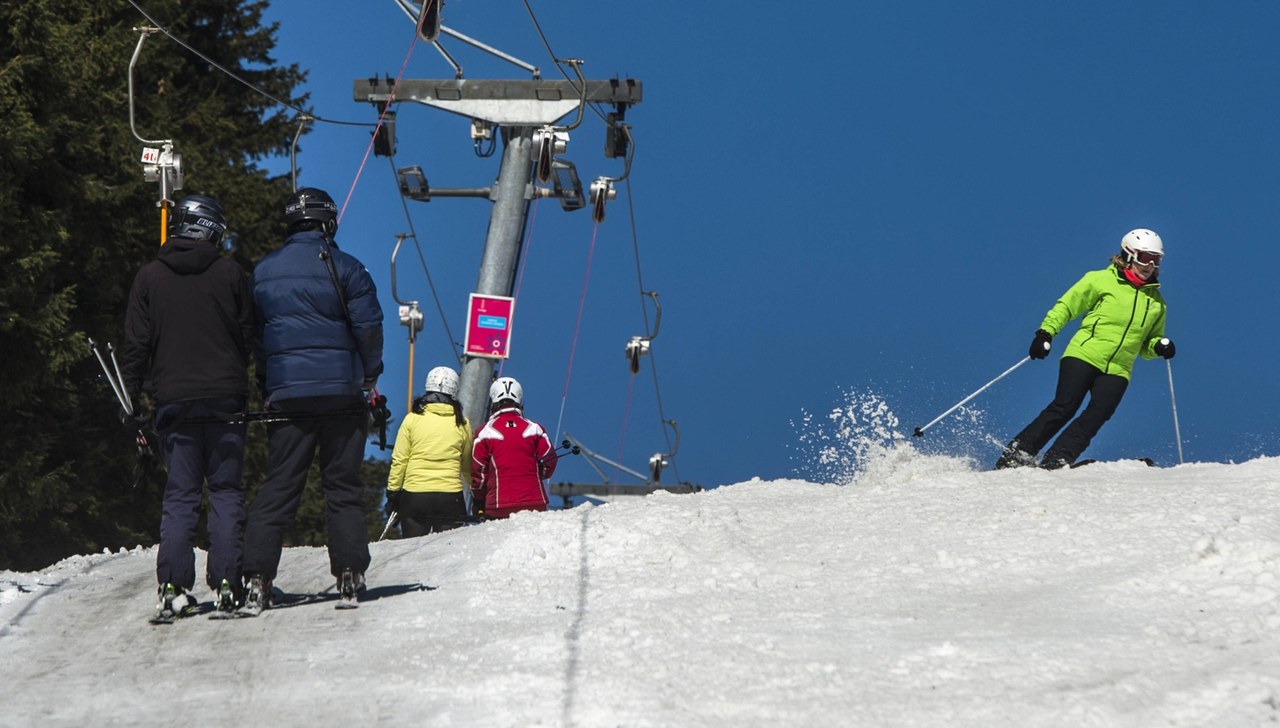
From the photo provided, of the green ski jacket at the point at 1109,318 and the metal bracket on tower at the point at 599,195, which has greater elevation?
the metal bracket on tower at the point at 599,195

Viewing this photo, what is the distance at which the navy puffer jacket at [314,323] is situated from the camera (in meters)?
8.00

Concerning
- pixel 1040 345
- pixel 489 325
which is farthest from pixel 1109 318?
pixel 489 325

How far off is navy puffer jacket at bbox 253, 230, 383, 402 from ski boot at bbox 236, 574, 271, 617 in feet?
2.85

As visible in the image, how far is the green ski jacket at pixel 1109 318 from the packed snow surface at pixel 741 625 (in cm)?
195

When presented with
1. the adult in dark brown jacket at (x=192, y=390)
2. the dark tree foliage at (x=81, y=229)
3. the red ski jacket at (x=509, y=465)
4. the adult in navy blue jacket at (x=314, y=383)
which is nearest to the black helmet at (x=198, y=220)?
the adult in dark brown jacket at (x=192, y=390)

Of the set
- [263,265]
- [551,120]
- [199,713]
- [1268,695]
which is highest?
[551,120]

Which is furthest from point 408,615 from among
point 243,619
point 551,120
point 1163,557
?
point 551,120

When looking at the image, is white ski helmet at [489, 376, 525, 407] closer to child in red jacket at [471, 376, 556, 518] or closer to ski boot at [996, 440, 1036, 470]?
child in red jacket at [471, 376, 556, 518]

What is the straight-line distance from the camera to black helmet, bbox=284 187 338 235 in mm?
8219

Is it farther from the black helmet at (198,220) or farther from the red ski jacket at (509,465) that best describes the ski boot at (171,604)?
the red ski jacket at (509,465)

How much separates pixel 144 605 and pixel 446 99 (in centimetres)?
1721

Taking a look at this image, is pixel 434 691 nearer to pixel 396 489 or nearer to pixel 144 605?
pixel 144 605

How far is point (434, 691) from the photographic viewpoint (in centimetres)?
602

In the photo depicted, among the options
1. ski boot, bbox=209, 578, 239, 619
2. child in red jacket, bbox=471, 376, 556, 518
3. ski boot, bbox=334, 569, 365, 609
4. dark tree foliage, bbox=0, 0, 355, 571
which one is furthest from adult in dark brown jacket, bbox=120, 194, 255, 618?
dark tree foliage, bbox=0, 0, 355, 571
